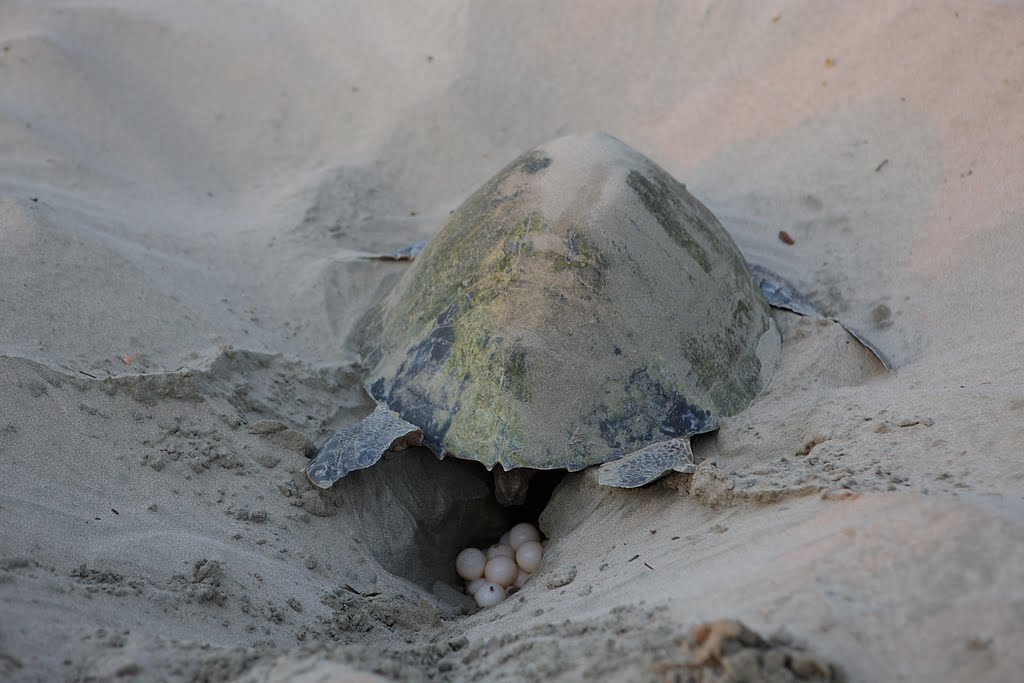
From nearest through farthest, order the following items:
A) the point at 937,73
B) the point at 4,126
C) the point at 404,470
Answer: the point at 404,470 → the point at 937,73 → the point at 4,126

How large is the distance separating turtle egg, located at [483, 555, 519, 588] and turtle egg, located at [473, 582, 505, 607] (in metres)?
0.05

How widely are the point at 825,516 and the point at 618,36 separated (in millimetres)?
4145

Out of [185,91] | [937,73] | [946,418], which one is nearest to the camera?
[946,418]

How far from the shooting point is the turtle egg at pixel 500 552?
109 inches

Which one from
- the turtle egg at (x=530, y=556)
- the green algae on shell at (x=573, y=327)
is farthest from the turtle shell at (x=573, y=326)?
the turtle egg at (x=530, y=556)

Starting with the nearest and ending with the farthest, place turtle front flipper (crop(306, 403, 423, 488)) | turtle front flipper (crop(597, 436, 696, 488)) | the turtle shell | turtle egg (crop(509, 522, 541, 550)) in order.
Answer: turtle front flipper (crop(597, 436, 696, 488))
turtle front flipper (crop(306, 403, 423, 488))
the turtle shell
turtle egg (crop(509, 522, 541, 550))

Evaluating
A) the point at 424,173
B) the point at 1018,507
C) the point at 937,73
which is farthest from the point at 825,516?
the point at 424,173

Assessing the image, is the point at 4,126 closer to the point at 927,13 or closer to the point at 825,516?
the point at 825,516

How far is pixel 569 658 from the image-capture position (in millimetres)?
1596

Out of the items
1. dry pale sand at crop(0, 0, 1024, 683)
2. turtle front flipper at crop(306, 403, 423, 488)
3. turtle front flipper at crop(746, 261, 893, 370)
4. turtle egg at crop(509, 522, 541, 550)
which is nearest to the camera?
dry pale sand at crop(0, 0, 1024, 683)

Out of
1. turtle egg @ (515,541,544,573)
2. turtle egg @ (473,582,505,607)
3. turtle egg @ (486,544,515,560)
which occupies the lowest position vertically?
turtle egg @ (473,582,505,607)

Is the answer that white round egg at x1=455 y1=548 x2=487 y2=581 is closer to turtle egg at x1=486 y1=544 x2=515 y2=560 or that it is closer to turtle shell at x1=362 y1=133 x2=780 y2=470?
turtle egg at x1=486 y1=544 x2=515 y2=560

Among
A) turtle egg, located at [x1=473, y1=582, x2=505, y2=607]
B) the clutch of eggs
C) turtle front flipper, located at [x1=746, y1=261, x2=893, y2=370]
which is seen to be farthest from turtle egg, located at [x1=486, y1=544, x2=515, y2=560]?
turtle front flipper, located at [x1=746, y1=261, x2=893, y2=370]

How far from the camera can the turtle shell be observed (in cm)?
268
